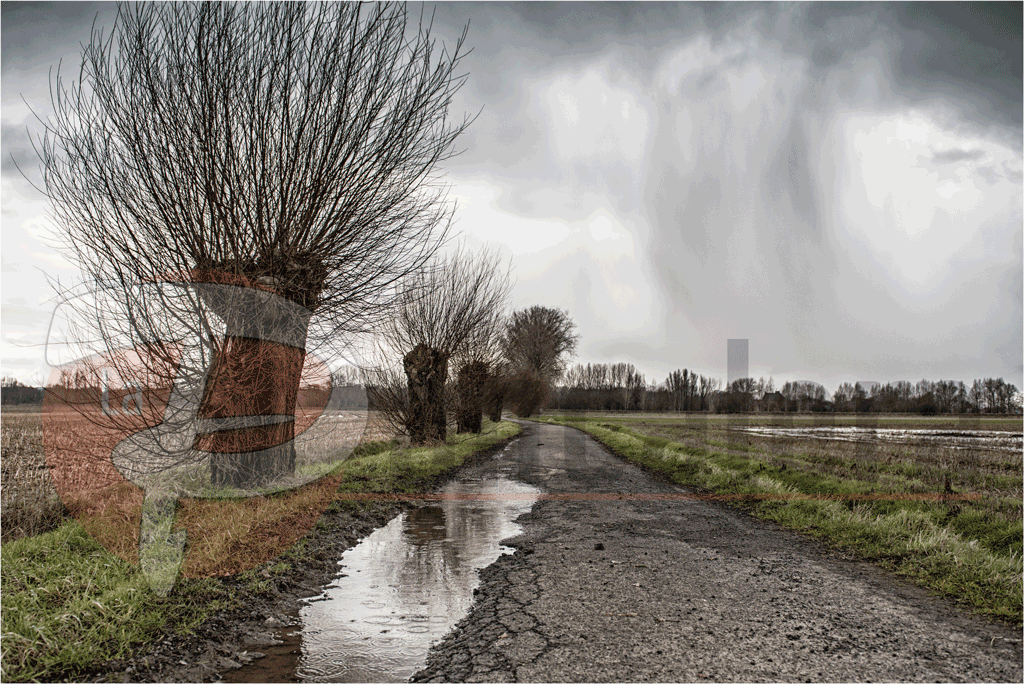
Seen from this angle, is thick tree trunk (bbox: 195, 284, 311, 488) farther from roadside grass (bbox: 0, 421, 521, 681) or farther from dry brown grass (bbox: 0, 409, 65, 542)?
dry brown grass (bbox: 0, 409, 65, 542)

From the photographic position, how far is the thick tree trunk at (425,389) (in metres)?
19.2

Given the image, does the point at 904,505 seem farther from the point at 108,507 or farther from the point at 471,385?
the point at 471,385

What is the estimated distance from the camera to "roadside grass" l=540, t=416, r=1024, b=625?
643 centimetres

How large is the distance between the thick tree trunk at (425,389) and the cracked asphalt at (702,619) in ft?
36.7

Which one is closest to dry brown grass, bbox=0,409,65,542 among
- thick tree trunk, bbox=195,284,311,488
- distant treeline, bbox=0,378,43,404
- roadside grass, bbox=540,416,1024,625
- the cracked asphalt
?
distant treeline, bbox=0,378,43,404

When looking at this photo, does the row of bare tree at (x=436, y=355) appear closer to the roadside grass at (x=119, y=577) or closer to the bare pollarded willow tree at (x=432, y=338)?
the bare pollarded willow tree at (x=432, y=338)

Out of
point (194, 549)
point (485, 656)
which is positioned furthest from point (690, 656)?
point (194, 549)

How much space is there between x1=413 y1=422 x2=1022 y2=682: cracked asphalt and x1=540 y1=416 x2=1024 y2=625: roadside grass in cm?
47

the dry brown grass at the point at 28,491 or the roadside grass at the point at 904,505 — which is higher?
the dry brown grass at the point at 28,491

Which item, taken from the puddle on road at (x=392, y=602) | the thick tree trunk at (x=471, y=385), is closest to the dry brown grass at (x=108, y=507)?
the puddle on road at (x=392, y=602)

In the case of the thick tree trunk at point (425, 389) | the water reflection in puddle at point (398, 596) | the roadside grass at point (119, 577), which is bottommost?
the water reflection in puddle at point (398, 596)

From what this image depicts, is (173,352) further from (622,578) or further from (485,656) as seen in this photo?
(622,578)

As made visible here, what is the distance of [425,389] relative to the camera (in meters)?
19.4

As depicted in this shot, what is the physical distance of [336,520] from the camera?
8.81 meters
